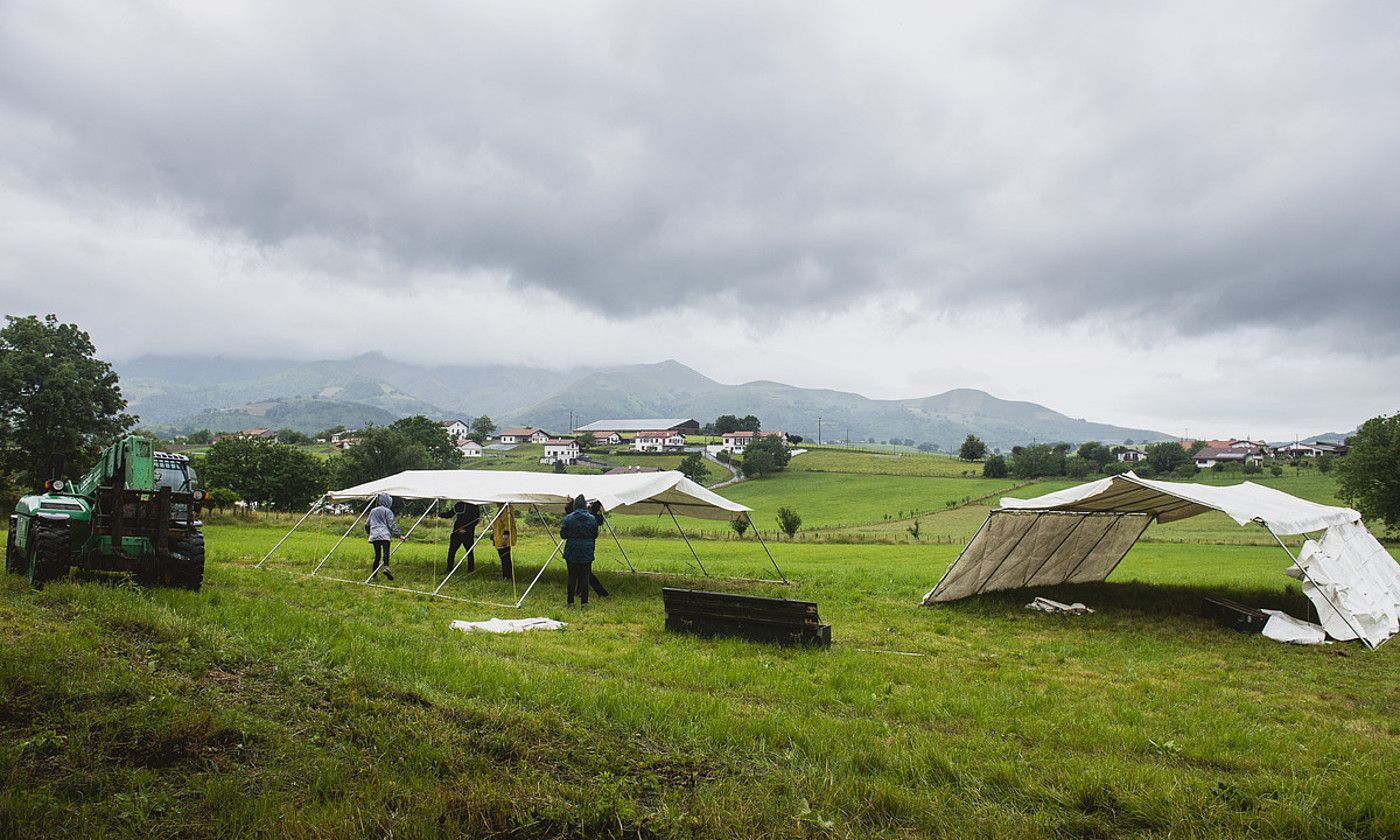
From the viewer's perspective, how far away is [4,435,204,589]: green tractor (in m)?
11.2

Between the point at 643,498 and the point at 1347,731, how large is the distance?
11206mm

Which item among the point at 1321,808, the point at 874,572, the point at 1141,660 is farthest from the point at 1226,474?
the point at 1321,808

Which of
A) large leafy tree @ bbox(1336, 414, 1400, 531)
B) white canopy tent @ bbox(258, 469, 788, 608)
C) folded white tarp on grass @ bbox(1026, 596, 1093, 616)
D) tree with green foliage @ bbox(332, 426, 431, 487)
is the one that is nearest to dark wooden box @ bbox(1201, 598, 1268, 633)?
folded white tarp on grass @ bbox(1026, 596, 1093, 616)

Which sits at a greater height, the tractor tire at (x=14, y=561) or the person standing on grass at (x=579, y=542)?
the person standing on grass at (x=579, y=542)

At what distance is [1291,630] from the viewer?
11.3 meters

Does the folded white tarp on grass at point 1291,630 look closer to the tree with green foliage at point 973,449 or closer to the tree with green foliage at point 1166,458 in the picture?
the tree with green foliage at point 1166,458

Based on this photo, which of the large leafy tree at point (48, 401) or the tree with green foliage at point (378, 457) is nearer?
the large leafy tree at point (48, 401)

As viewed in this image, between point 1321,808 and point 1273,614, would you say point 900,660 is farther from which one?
point 1273,614

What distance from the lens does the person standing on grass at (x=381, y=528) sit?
52.4 feet

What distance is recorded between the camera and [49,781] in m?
3.87

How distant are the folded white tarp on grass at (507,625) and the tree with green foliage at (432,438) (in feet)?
253

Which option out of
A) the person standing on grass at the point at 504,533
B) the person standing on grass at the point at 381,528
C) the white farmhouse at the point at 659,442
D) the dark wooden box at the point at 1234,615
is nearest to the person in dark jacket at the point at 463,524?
the person standing on grass at the point at 504,533

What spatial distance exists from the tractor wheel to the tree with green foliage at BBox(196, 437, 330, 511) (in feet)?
145

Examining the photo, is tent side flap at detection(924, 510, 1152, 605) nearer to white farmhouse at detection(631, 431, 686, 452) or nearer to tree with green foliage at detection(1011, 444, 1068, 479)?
tree with green foliage at detection(1011, 444, 1068, 479)
